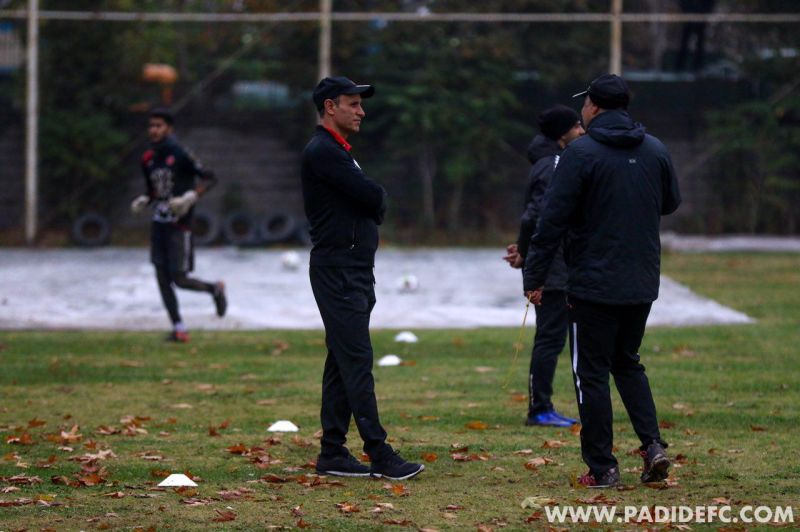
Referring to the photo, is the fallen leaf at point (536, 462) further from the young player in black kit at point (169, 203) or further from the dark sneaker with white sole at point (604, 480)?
the young player in black kit at point (169, 203)

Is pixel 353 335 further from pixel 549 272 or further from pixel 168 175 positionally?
pixel 168 175

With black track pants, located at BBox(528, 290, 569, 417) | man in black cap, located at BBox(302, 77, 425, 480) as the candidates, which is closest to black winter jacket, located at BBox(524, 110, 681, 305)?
man in black cap, located at BBox(302, 77, 425, 480)

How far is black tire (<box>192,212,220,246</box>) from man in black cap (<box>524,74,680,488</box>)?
50.6 ft

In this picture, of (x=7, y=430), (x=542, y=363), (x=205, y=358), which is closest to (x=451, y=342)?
(x=205, y=358)

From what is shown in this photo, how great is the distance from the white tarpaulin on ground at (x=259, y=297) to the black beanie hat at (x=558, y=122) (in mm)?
5380

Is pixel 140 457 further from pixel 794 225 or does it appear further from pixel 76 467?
pixel 794 225

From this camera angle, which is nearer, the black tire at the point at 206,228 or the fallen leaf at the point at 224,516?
the fallen leaf at the point at 224,516

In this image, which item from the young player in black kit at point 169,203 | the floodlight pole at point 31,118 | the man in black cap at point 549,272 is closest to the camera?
the man in black cap at point 549,272

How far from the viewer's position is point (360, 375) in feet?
23.1

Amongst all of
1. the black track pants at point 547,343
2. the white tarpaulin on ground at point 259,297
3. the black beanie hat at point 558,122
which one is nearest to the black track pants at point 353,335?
the black track pants at point 547,343

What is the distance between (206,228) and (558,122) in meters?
14.2

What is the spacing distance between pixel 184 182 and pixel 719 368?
5241mm

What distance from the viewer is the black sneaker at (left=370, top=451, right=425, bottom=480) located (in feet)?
22.5

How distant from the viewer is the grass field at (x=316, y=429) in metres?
6.24
